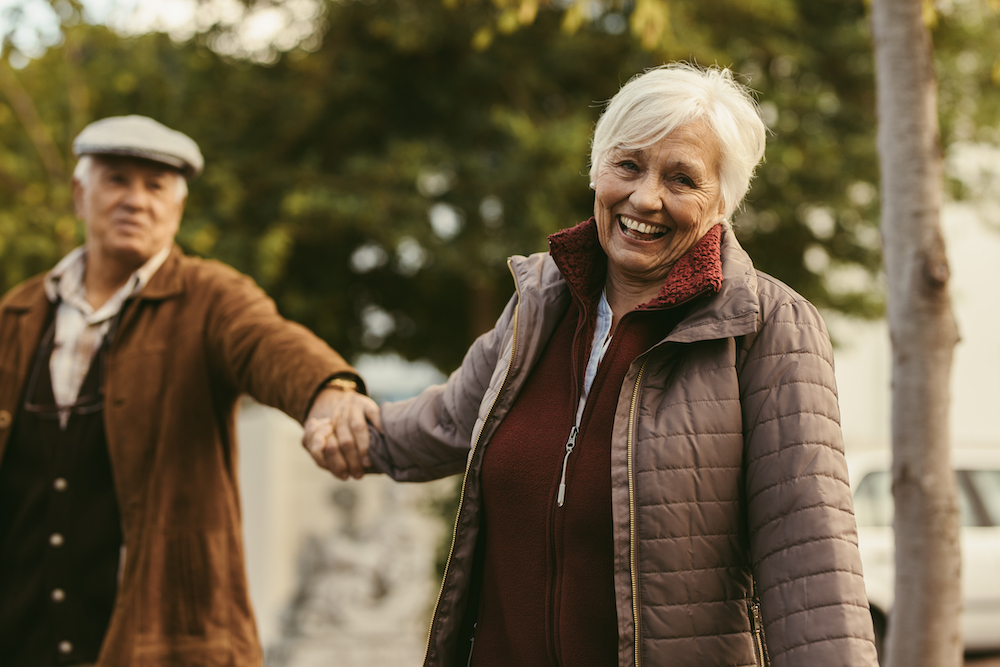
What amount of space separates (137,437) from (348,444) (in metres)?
0.58

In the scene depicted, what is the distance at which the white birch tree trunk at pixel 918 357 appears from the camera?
2.53 meters

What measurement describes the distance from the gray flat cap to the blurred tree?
372cm

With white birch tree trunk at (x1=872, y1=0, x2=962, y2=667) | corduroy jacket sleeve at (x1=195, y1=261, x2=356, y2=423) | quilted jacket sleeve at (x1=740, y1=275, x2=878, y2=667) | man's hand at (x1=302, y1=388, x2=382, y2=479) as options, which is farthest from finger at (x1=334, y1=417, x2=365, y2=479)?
white birch tree trunk at (x1=872, y1=0, x2=962, y2=667)

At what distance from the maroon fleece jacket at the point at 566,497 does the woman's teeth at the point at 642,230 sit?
Result: 0.09 m

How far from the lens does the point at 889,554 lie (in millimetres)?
6441

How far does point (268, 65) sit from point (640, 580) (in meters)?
6.98

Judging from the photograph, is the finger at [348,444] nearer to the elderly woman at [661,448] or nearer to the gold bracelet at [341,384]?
the gold bracelet at [341,384]

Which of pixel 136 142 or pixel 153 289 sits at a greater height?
pixel 136 142

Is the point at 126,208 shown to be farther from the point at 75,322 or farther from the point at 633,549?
the point at 633,549

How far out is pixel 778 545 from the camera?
1539 mm

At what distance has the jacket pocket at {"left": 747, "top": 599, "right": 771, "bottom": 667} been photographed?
1.63 meters

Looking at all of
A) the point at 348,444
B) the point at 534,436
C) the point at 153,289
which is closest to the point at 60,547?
the point at 153,289

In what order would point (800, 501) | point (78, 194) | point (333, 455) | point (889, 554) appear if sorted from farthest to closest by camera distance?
point (889, 554) < point (78, 194) < point (333, 455) < point (800, 501)

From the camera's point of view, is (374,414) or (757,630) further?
(374,414)
